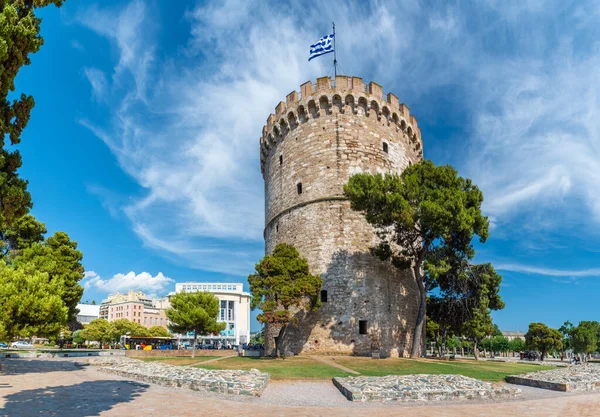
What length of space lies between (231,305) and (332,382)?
90190 millimetres

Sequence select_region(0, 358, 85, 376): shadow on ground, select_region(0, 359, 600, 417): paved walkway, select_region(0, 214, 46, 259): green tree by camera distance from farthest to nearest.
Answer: select_region(0, 214, 46, 259): green tree < select_region(0, 358, 85, 376): shadow on ground < select_region(0, 359, 600, 417): paved walkway

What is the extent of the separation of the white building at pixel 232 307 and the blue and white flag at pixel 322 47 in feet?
247

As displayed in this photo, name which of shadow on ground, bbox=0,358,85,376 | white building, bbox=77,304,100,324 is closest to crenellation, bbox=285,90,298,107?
shadow on ground, bbox=0,358,85,376

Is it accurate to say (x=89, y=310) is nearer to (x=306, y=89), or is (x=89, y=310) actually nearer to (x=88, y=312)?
(x=88, y=312)

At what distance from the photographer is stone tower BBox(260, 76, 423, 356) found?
69.5 ft

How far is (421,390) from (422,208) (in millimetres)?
10603

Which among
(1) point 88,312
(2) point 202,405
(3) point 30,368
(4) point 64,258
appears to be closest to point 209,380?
(2) point 202,405

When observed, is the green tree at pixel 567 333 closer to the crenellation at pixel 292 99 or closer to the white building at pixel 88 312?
the crenellation at pixel 292 99

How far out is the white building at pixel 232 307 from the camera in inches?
3720

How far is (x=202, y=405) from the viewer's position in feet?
28.2

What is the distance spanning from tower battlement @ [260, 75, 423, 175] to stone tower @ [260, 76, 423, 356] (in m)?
0.06

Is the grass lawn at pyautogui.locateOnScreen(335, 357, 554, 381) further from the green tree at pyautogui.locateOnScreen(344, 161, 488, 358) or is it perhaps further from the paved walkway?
the green tree at pyautogui.locateOnScreen(344, 161, 488, 358)

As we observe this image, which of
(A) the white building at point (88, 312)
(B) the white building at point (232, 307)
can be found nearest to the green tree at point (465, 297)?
(B) the white building at point (232, 307)

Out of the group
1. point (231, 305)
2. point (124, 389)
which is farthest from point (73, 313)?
point (231, 305)
